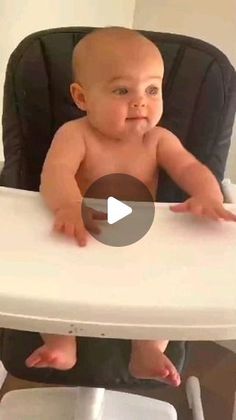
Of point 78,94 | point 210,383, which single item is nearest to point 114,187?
point 78,94

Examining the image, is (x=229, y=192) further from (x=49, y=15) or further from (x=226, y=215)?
(x=49, y=15)

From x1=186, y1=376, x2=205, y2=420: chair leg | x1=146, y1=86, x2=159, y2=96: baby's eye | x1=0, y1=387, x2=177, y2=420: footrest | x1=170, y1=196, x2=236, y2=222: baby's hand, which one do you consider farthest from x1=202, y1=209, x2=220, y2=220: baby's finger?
x1=186, y1=376, x2=205, y2=420: chair leg

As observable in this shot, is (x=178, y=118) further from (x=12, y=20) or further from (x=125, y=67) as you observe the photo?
(x=12, y=20)

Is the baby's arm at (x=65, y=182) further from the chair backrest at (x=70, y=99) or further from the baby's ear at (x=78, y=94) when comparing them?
the chair backrest at (x=70, y=99)

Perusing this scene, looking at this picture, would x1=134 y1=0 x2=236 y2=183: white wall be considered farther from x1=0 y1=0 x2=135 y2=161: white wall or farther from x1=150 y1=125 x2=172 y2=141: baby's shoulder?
x1=150 y1=125 x2=172 y2=141: baby's shoulder

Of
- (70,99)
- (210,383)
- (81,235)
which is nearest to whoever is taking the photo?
(81,235)

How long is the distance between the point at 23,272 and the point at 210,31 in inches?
48.5

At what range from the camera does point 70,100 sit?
1.46 m

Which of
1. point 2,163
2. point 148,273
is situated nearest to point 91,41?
point 2,163

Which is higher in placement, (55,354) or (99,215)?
(99,215)

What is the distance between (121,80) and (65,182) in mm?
178

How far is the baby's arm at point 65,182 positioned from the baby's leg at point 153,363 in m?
0.28

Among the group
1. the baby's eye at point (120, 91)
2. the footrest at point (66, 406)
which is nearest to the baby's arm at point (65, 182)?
the baby's eye at point (120, 91)

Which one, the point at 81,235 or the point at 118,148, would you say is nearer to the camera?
the point at 81,235
